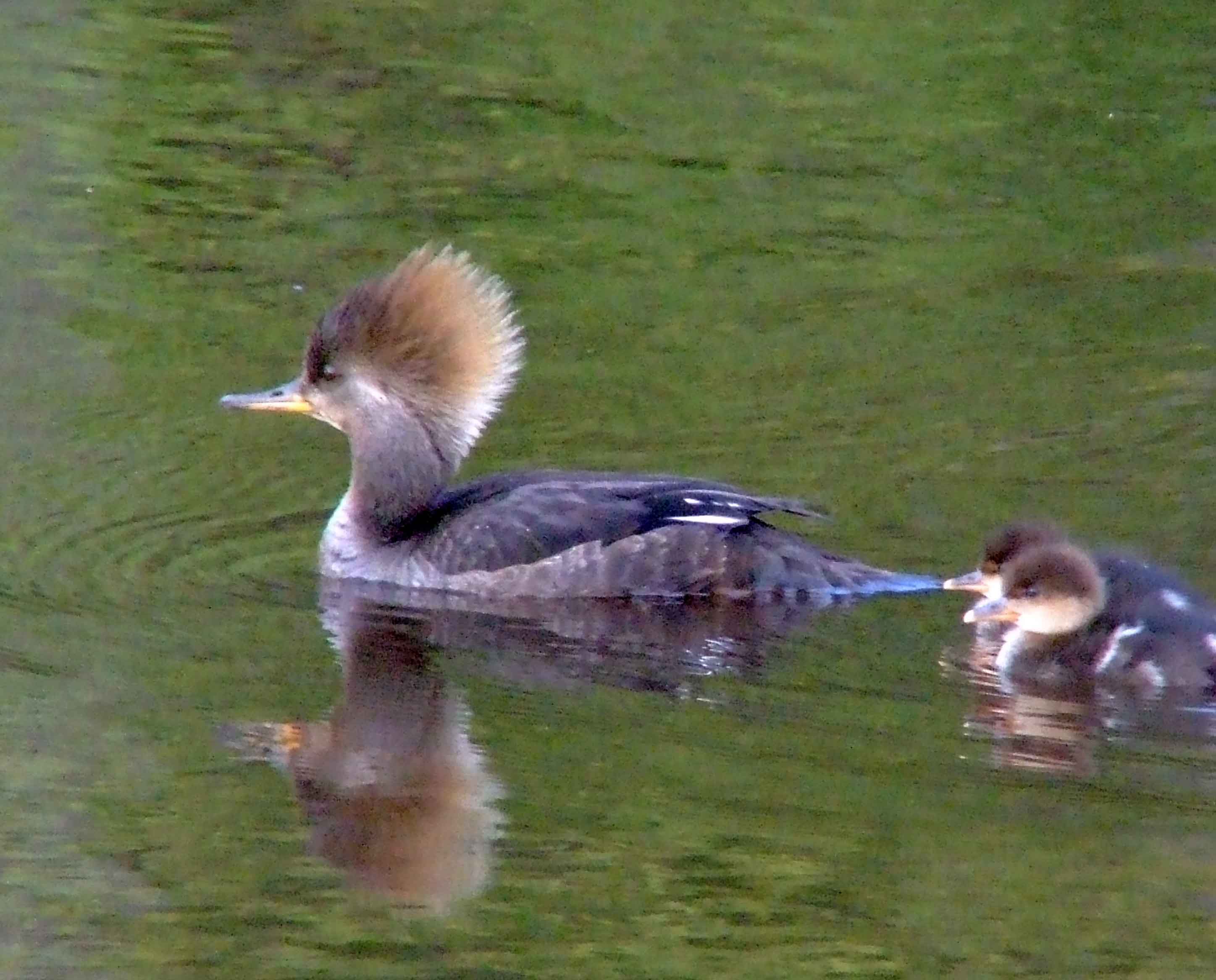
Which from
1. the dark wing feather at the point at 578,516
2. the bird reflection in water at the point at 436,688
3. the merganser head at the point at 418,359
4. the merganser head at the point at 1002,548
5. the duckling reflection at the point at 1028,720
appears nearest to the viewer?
the bird reflection in water at the point at 436,688

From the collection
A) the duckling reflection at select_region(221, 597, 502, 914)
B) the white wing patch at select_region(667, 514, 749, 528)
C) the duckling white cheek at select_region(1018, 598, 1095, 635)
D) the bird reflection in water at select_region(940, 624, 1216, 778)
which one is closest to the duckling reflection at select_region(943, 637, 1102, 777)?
the bird reflection in water at select_region(940, 624, 1216, 778)

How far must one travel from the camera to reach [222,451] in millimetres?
9734

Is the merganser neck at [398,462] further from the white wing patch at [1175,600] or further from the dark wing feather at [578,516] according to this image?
the white wing patch at [1175,600]

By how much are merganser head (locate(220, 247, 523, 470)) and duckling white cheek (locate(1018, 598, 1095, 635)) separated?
2.19 meters

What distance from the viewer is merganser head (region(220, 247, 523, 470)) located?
8.88 meters

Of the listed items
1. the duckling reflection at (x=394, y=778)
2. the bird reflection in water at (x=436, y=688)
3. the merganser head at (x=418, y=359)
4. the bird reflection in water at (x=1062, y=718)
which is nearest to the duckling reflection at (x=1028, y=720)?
the bird reflection in water at (x=1062, y=718)

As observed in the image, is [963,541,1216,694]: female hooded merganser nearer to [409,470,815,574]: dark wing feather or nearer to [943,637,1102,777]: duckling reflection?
[943,637,1102,777]: duckling reflection

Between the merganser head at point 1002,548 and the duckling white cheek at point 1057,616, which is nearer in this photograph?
the duckling white cheek at point 1057,616

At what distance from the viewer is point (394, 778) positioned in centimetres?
669

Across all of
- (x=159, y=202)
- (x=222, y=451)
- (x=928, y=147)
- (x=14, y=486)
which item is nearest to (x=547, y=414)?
(x=222, y=451)

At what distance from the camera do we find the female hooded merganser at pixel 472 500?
28.1 ft

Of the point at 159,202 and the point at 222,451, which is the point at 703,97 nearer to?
the point at 159,202

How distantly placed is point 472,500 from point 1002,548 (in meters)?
1.94

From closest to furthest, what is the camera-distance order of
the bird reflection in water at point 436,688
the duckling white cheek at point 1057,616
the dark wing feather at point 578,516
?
the bird reflection in water at point 436,688 → the duckling white cheek at point 1057,616 → the dark wing feather at point 578,516
